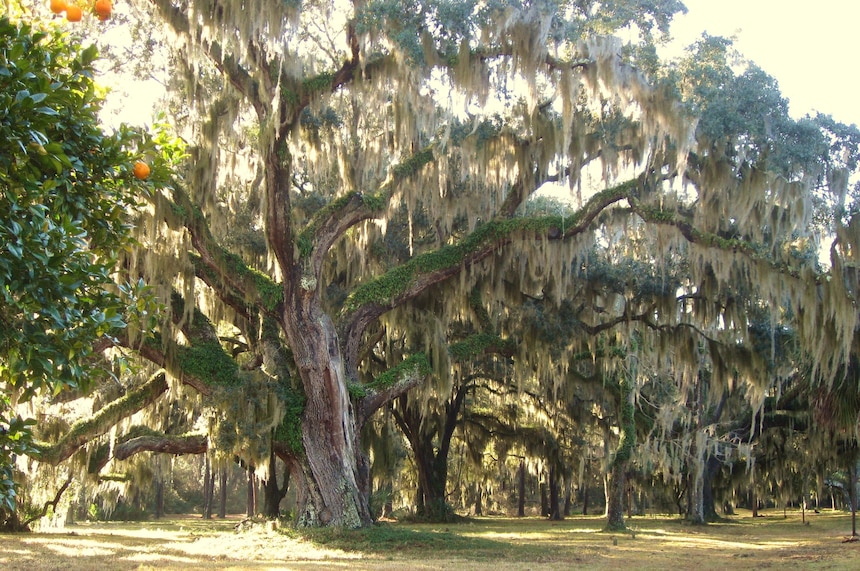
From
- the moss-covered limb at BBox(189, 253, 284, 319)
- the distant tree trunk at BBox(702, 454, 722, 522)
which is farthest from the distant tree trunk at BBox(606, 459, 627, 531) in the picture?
the moss-covered limb at BBox(189, 253, 284, 319)

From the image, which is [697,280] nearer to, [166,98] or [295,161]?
[295,161]

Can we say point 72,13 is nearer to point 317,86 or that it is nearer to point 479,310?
point 317,86

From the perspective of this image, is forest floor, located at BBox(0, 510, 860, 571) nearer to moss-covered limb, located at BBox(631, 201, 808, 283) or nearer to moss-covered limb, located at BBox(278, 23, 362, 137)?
moss-covered limb, located at BBox(631, 201, 808, 283)

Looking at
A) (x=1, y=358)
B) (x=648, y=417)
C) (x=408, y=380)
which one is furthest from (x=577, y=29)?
(x=648, y=417)

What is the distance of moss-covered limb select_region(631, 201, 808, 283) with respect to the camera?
488 inches

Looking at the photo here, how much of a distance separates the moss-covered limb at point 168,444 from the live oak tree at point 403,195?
0.11ft

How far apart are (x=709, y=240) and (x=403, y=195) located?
5.20 metres

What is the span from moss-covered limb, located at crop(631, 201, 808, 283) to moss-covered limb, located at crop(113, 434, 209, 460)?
824cm

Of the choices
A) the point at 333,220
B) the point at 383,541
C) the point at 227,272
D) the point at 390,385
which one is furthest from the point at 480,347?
the point at 227,272

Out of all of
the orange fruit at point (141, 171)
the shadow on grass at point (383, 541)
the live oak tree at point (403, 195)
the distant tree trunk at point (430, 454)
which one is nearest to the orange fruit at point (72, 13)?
the orange fruit at point (141, 171)

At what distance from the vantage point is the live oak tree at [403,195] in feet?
37.9

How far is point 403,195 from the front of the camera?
13688 millimetres

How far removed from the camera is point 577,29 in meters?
12.3

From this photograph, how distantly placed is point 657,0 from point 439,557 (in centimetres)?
957
